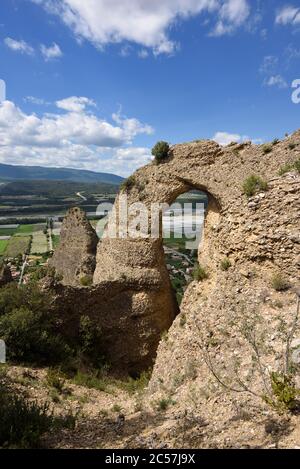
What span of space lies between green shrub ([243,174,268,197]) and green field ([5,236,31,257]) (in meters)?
76.7

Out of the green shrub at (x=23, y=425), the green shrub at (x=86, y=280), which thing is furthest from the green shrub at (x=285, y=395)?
the green shrub at (x=86, y=280)

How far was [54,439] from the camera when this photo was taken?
7.41m

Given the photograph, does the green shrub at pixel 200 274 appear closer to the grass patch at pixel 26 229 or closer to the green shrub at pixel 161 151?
the green shrub at pixel 161 151

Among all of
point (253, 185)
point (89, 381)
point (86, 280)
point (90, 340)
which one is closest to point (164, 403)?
point (89, 381)

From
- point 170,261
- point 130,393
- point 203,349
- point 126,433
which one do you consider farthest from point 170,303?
point 170,261

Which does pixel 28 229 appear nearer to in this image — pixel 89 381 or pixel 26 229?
pixel 26 229

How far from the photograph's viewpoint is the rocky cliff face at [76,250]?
71.9 feet

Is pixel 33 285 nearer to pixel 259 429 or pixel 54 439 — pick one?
pixel 54 439

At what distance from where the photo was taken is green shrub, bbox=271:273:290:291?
37.4 ft

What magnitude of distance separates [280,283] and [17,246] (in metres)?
88.2

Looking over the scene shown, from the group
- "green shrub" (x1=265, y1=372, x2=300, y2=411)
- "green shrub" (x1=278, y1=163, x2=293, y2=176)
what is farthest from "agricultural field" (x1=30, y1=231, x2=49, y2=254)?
"green shrub" (x1=265, y1=372, x2=300, y2=411)

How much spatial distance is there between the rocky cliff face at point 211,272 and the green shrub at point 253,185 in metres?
0.21

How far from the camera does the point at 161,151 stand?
16906mm

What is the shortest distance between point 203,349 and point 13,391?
19.9ft
